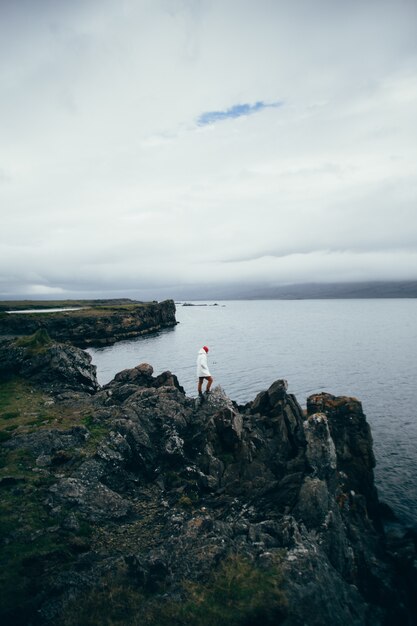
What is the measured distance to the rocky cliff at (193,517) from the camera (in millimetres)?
11391

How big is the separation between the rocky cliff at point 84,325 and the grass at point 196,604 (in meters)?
90.4

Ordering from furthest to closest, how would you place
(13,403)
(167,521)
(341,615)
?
(13,403) → (167,521) → (341,615)

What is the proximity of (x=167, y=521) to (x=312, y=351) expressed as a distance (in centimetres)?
7909

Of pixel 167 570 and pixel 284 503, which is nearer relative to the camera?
pixel 167 570

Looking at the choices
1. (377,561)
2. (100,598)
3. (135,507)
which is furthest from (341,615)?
(135,507)

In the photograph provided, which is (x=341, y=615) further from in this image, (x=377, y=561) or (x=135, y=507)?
(x=135, y=507)

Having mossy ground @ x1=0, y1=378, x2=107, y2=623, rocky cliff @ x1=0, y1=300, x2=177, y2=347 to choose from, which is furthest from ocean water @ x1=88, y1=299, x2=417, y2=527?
mossy ground @ x1=0, y1=378, x2=107, y2=623

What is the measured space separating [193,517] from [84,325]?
113509mm

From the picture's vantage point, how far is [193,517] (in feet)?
52.4

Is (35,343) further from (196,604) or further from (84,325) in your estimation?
(84,325)

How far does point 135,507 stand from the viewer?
17.2 metres

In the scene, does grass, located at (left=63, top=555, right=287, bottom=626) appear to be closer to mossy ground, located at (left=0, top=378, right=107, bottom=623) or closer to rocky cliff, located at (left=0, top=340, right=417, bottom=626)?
rocky cliff, located at (left=0, top=340, right=417, bottom=626)

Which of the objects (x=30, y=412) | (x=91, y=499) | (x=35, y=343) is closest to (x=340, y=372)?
(x=35, y=343)

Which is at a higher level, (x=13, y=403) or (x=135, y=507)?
(x=13, y=403)
